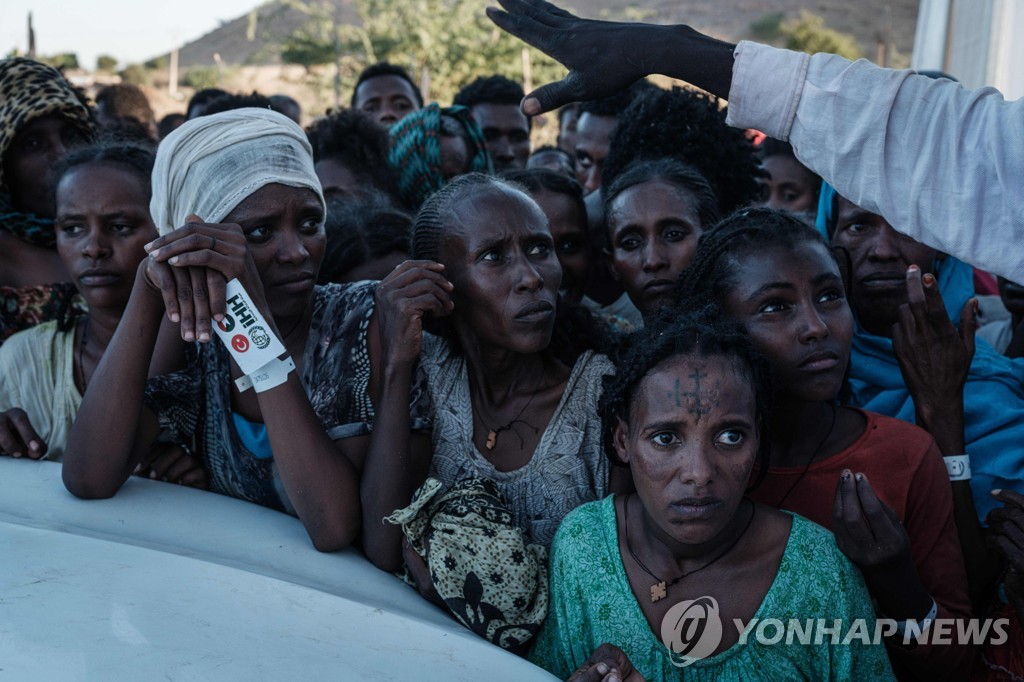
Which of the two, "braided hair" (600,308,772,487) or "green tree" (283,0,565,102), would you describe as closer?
"braided hair" (600,308,772,487)

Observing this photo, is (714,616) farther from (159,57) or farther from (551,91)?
(159,57)

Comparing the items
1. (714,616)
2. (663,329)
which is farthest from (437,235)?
(714,616)

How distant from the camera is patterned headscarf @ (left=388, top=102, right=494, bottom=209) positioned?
178 inches

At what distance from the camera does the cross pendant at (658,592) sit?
212cm

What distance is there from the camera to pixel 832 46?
28.0m

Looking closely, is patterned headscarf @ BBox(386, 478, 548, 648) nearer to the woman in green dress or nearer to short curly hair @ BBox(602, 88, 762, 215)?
the woman in green dress

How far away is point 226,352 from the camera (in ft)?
9.11

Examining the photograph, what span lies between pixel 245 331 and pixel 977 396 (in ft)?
6.82

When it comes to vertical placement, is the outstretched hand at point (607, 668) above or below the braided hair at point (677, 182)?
below

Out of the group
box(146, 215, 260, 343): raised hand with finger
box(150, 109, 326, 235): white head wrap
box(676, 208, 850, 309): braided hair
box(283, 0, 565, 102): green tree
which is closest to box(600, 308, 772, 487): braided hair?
box(676, 208, 850, 309): braided hair

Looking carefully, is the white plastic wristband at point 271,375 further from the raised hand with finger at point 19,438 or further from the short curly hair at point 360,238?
the short curly hair at point 360,238

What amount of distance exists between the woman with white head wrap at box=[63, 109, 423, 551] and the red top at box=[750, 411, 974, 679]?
117 centimetres

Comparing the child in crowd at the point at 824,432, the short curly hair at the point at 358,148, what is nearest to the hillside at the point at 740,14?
the short curly hair at the point at 358,148

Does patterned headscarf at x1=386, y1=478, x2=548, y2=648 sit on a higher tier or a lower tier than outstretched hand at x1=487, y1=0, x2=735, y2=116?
lower
